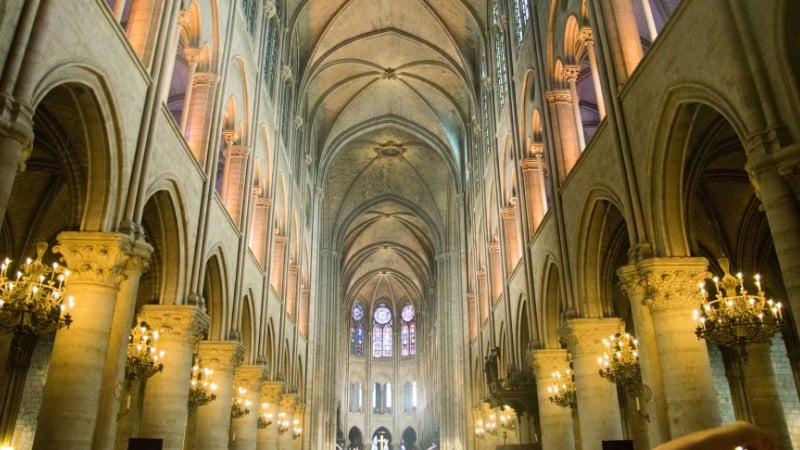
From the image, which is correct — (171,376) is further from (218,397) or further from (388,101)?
(388,101)

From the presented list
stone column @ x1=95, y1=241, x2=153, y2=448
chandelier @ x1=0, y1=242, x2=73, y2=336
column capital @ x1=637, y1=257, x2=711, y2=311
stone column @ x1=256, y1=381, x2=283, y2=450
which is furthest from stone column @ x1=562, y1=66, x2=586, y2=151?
stone column @ x1=256, y1=381, x2=283, y2=450

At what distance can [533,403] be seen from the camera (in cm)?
1964

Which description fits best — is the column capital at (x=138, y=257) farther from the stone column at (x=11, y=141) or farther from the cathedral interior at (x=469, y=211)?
the stone column at (x=11, y=141)

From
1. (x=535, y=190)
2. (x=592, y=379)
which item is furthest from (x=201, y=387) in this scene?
(x=535, y=190)

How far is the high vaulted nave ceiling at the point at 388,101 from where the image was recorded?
2925cm

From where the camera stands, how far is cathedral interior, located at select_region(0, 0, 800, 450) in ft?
28.5

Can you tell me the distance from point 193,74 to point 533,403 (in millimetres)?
13280

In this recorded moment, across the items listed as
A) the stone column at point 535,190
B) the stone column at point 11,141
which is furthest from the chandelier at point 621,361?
the stone column at point 11,141

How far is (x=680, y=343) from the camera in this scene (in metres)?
9.82

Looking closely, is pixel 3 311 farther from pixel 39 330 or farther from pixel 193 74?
pixel 193 74

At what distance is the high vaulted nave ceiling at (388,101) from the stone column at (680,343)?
740 inches

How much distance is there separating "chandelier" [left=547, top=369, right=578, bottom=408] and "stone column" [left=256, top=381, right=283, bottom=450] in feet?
34.3

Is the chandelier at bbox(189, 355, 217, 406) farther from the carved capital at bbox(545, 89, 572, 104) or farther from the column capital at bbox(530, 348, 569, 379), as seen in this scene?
the carved capital at bbox(545, 89, 572, 104)

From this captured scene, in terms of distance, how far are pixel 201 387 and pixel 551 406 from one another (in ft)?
28.9
